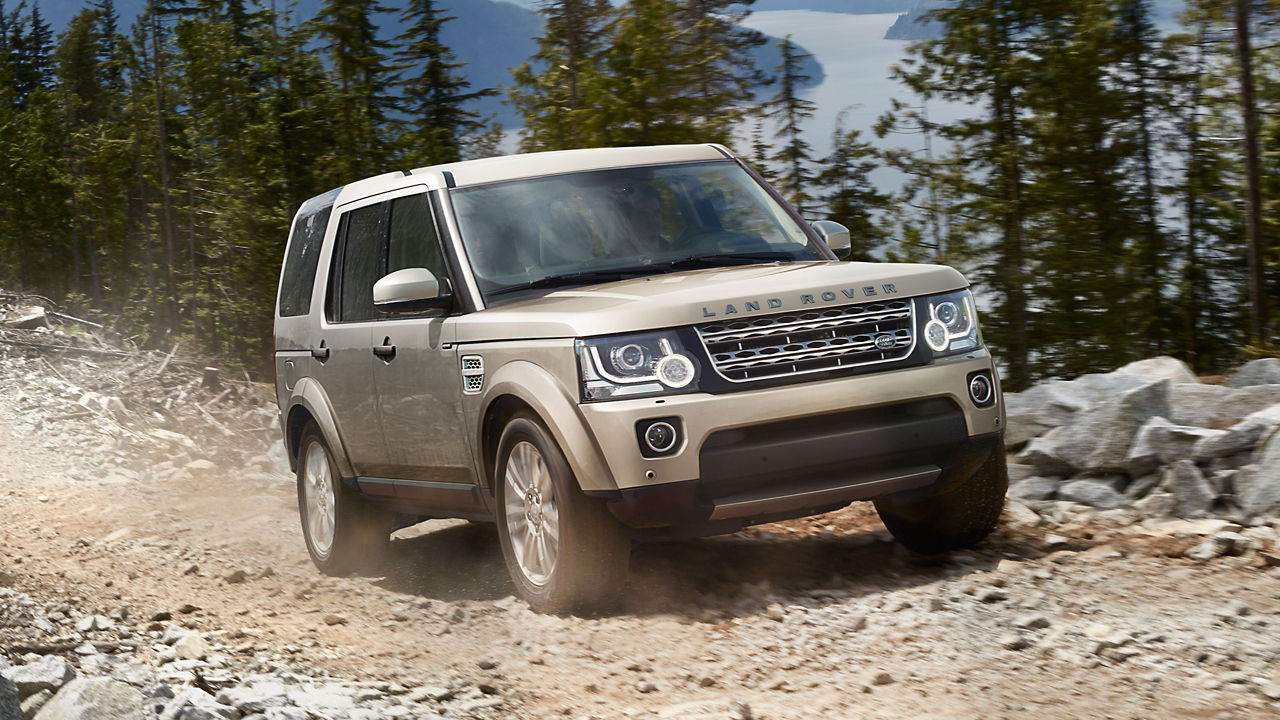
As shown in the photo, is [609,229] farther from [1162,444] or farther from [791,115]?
[791,115]

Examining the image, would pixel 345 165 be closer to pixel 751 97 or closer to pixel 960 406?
pixel 751 97

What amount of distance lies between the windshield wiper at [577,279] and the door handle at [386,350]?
0.86m

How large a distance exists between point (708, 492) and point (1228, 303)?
104 feet

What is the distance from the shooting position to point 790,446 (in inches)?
210

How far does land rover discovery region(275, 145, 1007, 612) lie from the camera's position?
525cm

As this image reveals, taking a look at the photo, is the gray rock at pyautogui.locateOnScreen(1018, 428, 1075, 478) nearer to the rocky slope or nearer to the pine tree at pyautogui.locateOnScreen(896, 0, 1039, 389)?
the rocky slope

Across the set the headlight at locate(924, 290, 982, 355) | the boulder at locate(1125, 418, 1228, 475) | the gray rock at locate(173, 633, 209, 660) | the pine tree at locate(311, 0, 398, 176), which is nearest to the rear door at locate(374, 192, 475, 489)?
the gray rock at locate(173, 633, 209, 660)

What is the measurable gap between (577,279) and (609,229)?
407 mm

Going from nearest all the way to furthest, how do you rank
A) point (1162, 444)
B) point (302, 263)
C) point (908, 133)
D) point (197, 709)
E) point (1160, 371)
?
point (197, 709), point (1162, 444), point (302, 263), point (1160, 371), point (908, 133)

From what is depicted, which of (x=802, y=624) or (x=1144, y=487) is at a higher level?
(x=802, y=624)

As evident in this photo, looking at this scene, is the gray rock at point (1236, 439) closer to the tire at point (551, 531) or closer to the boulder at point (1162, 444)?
the boulder at point (1162, 444)

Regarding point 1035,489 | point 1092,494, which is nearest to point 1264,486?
point 1092,494

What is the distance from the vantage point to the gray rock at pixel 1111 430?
24.1ft

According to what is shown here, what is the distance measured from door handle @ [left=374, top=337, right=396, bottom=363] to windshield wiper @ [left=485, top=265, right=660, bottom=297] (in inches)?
33.8
